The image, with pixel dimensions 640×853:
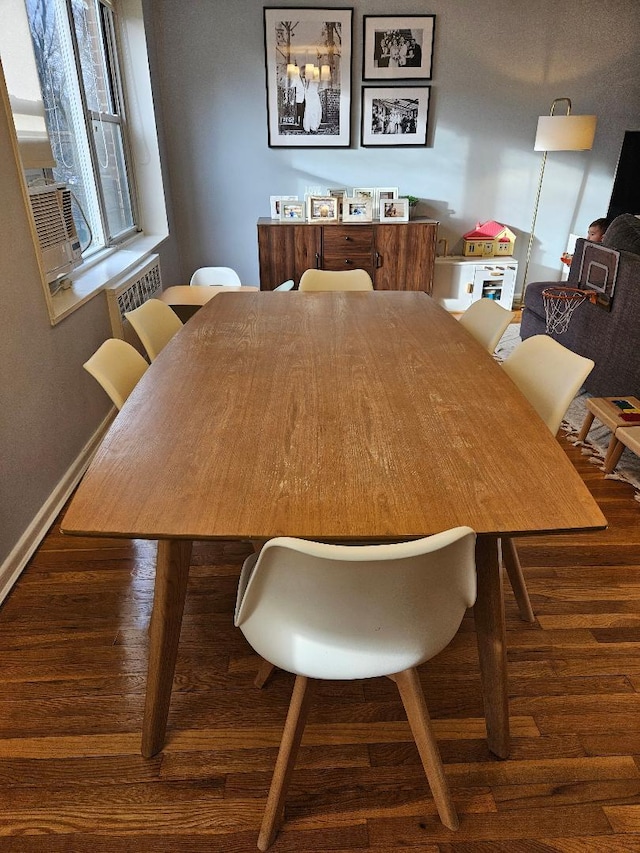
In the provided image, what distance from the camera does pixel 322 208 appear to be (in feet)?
14.3

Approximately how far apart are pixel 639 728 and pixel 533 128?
456cm

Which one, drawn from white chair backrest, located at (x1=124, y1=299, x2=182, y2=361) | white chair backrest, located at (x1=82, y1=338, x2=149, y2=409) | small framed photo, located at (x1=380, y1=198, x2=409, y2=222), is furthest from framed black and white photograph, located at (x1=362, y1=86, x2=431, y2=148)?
white chair backrest, located at (x1=82, y1=338, x2=149, y2=409)

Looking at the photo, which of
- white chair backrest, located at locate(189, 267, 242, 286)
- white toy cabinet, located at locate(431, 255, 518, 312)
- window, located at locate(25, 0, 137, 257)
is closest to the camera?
window, located at locate(25, 0, 137, 257)

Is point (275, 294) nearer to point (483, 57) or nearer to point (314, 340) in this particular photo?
point (314, 340)

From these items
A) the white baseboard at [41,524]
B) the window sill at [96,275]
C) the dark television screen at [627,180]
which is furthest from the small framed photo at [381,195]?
the white baseboard at [41,524]

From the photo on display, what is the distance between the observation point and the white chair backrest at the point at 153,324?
6.89 feet

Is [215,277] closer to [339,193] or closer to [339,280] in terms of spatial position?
[339,280]

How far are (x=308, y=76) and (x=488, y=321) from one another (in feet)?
10.4

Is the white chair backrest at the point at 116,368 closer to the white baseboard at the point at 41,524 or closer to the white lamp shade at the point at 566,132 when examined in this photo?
the white baseboard at the point at 41,524

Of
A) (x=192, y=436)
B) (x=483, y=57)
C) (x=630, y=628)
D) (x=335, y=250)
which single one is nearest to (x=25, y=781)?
(x=192, y=436)

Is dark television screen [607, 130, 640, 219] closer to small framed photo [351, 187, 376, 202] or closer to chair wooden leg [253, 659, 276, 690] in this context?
small framed photo [351, 187, 376, 202]

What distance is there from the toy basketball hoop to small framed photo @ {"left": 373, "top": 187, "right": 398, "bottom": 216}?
5.12 ft

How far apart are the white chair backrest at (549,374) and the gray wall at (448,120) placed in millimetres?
3402

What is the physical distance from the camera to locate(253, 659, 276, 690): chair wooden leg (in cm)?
154
